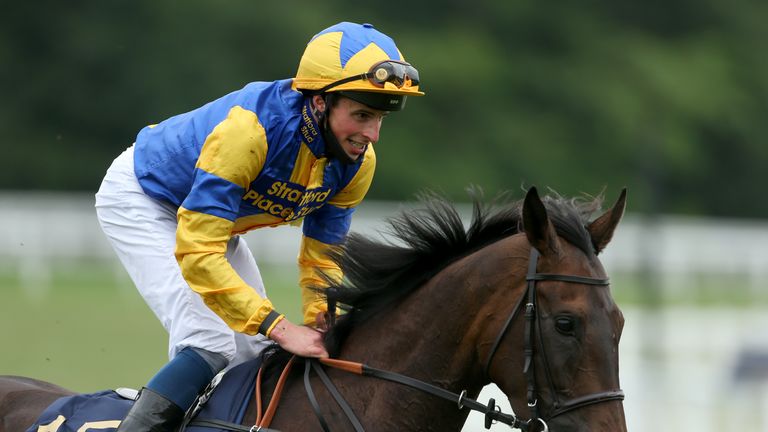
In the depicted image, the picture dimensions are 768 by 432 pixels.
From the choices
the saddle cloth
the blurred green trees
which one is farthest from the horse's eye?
the blurred green trees

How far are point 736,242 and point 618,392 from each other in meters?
18.8

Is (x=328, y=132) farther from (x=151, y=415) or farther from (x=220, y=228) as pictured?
(x=151, y=415)

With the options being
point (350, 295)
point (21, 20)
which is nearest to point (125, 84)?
point (21, 20)

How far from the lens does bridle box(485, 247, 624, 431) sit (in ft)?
10.6

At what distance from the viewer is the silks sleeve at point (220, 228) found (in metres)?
→ 3.62

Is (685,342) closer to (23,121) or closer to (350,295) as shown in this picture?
(350,295)

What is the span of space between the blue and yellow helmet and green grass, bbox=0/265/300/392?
5798mm

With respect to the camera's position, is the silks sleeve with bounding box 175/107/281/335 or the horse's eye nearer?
the horse's eye

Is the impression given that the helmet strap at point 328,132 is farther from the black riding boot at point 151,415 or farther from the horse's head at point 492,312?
the black riding boot at point 151,415

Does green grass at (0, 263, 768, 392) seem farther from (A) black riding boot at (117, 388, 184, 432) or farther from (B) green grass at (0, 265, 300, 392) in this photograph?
(A) black riding boot at (117, 388, 184, 432)

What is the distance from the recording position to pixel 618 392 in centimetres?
328

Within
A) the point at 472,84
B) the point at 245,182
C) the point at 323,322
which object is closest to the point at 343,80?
the point at 245,182

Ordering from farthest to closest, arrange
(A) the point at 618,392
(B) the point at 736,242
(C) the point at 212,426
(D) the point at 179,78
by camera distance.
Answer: (D) the point at 179,78 → (B) the point at 736,242 → (C) the point at 212,426 → (A) the point at 618,392

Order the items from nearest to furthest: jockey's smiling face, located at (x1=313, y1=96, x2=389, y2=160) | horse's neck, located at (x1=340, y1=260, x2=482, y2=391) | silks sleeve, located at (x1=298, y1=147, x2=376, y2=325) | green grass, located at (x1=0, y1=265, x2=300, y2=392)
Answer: horse's neck, located at (x1=340, y1=260, x2=482, y2=391) < jockey's smiling face, located at (x1=313, y1=96, x2=389, y2=160) < silks sleeve, located at (x1=298, y1=147, x2=376, y2=325) < green grass, located at (x1=0, y1=265, x2=300, y2=392)
